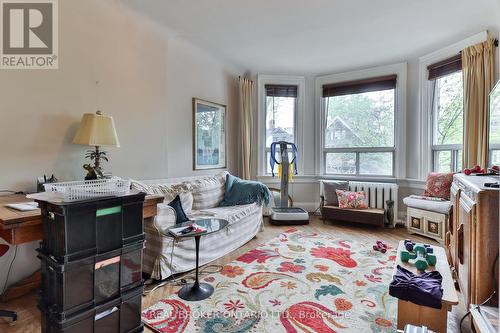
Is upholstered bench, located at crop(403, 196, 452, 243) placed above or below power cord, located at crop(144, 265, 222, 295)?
above

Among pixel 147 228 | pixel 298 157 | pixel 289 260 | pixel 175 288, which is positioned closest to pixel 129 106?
pixel 147 228

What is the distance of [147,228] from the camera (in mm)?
2402

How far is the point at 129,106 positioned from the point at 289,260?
2499 mm

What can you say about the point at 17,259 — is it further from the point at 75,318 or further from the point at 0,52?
the point at 0,52

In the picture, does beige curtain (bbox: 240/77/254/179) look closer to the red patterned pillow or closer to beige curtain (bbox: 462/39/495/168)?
the red patterned pillow

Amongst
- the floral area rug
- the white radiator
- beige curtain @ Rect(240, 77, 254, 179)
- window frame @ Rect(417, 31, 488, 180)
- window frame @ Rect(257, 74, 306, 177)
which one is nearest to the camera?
the floral area rug

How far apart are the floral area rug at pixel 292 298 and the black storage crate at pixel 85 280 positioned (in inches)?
17.2

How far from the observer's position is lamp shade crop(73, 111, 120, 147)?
88.4 inches

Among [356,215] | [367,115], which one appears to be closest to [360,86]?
[367,115]

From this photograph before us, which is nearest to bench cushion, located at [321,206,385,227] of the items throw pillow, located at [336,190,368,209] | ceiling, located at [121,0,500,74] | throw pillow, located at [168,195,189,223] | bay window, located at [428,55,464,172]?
throw pillow, located at [336,190,368,209]

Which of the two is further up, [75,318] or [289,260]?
[75,318]

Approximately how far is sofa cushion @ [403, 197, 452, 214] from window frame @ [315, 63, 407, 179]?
831mm

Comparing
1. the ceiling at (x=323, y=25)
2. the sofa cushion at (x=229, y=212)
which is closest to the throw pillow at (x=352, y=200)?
the sofa cushion at (x=229, y=212)

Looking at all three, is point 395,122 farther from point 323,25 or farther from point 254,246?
point 254,246
